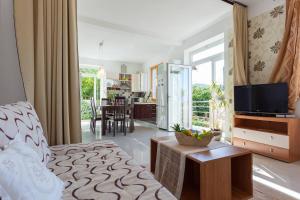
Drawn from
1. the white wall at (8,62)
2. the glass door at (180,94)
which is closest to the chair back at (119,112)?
the glass door at (180,94)

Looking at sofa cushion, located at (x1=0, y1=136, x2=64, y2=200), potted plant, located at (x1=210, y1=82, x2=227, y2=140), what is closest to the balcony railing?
potted plant, located at (x1=210, y1=82, x2=227, y2=140)

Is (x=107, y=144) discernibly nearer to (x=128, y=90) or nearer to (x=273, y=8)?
(x=273, y=8)

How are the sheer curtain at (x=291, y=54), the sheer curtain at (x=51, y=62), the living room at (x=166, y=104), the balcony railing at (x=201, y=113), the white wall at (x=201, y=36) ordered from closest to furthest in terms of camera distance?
the living room at (x=166, y=104) < the sheer curtain at (x=51, y=62) < the sheer curtain at (x=291, y=54) < the white wall at (x=201, y=36) < the balcony railing at (x=201, y=113)

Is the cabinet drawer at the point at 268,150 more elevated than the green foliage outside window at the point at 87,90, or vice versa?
the green foliage outside window at the point at 87,90

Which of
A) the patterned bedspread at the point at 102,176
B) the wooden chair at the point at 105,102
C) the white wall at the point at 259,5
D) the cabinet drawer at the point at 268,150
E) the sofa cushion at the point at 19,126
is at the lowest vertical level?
the cabinet drawer at the point at 268,150

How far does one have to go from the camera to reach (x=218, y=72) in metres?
4.61

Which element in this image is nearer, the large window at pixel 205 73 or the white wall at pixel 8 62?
the white wall at pixel 8 62

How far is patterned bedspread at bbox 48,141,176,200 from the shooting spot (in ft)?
2.96

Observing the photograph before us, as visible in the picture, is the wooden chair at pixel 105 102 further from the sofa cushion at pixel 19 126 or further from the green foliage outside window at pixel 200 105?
the sofa cushion at pixel 19 126

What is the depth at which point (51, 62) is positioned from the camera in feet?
6.28

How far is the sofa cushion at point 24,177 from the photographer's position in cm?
64

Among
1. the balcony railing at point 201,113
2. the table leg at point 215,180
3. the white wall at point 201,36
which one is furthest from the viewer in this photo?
the balcony railing at point 201,113

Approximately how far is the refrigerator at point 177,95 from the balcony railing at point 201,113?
252 mm

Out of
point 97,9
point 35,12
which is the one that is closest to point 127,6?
point 97,9
